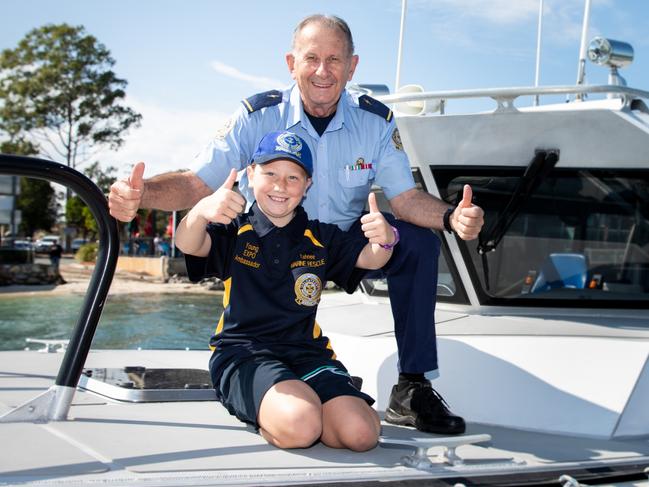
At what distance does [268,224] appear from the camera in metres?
2.68

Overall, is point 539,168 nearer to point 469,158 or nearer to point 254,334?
point 469,158

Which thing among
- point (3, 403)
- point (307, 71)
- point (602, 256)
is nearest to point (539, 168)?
point (602, 256)

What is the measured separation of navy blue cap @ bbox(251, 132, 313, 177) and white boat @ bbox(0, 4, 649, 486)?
563 mm

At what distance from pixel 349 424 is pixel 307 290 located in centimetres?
53

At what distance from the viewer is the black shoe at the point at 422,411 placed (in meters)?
2.60

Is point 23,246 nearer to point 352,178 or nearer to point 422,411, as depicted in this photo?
point 352,178

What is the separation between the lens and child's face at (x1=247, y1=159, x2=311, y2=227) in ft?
8.46

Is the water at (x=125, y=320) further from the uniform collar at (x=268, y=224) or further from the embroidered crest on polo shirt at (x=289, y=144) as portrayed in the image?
the embroidered crest on polo shirt at (x=289, y=144)

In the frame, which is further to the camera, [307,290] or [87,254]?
[87,254]

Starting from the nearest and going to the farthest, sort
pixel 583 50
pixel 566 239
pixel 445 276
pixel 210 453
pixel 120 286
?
pixel 210 453
pixel 566 239
pixel 445 276
pixel 583 50
pixel 120 286

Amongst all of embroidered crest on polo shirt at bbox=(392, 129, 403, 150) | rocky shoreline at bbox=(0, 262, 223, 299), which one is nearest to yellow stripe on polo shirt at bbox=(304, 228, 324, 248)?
embroidered crest on polo shirt at bbox=(392, 129, 403, 150)

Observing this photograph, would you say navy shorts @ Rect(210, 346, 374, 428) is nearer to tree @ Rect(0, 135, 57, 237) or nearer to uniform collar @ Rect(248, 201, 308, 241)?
uniform collar @ Rect(248, 201, 308, 241)

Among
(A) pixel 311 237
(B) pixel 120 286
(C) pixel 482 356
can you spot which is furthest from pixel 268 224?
(B) pixel 120 286

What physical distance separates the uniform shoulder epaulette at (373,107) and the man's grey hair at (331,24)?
0.22m
